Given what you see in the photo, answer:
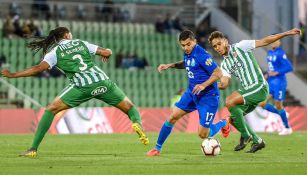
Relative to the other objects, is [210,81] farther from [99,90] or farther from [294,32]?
[99,90]

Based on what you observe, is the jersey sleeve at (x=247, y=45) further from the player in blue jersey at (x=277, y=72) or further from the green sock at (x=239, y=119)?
the player in blue jersey at (x=277, y=72)

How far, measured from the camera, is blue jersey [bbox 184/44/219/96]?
44.8ft

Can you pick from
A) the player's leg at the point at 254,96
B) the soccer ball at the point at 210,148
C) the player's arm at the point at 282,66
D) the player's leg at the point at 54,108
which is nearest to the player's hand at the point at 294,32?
the player's leg at the point at 254,96

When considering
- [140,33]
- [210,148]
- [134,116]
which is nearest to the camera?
[210,148]

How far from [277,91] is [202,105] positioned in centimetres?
876

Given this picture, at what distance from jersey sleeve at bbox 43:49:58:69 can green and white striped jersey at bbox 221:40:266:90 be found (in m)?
3.06

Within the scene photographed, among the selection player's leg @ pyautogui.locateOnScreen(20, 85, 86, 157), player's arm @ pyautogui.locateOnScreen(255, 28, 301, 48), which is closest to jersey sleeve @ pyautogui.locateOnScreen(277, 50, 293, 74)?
player's arm @ pyautogui.locateOnScreen(255, 28, 301, 48)

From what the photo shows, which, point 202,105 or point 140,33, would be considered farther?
point 140,33

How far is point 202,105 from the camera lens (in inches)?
545

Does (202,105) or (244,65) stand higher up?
(244,65)

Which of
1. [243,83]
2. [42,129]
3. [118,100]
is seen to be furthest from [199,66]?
[42,129]

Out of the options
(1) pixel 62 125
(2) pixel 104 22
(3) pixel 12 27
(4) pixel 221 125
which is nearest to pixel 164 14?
(2) pixel 104 22

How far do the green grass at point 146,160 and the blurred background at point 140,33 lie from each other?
12047mm

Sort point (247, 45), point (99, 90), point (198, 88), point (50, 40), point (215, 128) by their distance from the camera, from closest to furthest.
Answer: point (198, 88) < point (99, 90) < point (50, 40) < point (247, 45) < point (215, 128)
